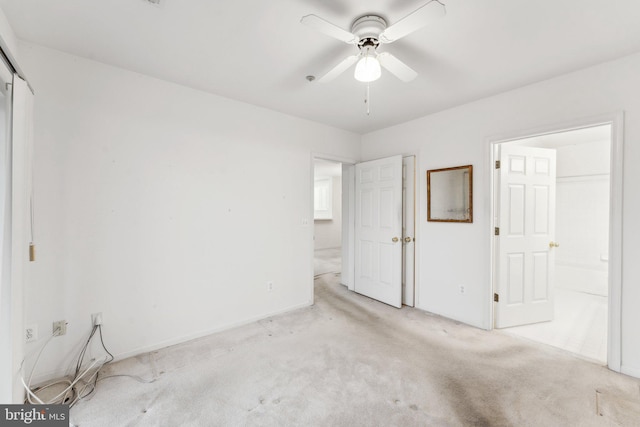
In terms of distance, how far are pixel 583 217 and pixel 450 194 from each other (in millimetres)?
2833

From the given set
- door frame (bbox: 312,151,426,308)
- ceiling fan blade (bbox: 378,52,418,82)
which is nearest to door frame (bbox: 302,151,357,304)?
door frame (bbox: 312,151,426,308)

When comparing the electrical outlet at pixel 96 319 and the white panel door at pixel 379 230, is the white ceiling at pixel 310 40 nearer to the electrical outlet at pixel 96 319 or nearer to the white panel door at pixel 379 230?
the white panel door at pixel 379 230

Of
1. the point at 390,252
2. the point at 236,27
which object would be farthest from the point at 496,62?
the point at 390,252

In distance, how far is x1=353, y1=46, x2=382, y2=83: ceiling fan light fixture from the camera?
5.61 feet

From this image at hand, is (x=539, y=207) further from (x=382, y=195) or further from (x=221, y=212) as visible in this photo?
(x=221, y=212)

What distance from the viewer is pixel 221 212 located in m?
2.85

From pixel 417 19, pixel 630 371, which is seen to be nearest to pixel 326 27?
pixel 417 19

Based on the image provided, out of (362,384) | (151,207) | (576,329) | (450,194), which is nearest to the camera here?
(362,384)

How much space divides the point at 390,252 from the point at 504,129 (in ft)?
6.23

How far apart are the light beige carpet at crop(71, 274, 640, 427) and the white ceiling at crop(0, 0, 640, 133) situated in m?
2.47

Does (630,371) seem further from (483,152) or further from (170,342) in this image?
(170,342)

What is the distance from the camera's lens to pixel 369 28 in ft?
5.44

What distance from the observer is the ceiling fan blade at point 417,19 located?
4.14 feet

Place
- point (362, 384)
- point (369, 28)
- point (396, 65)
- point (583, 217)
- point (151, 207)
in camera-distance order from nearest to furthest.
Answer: point (369, 28)
point (396, 65)
point (362, 384)
point (151, 207)
point (583, 217)
